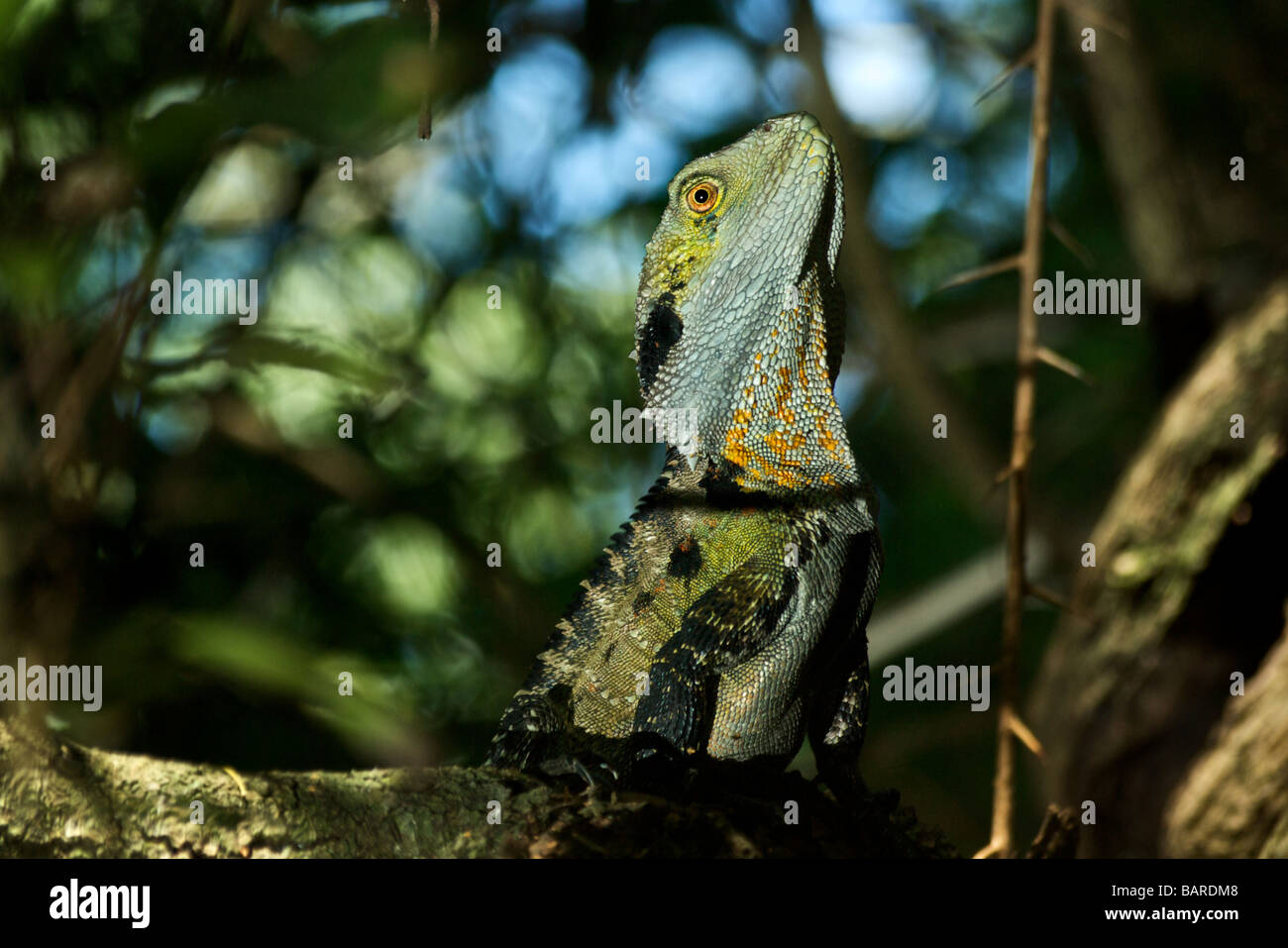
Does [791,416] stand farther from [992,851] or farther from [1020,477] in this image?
[992,851]

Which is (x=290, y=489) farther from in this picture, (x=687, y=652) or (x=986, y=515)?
(x=986, y=515)

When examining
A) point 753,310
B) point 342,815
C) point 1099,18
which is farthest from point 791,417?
point 1099,18

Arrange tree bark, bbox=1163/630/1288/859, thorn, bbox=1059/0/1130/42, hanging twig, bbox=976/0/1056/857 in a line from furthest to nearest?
tree bark, bbox=1163/630/1288/859 → thorn, bbox=1059/0/1130/42 → hanging twig, bbox=976/0/1056/857

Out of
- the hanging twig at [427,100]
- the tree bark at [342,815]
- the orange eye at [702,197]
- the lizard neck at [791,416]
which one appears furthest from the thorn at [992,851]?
the hanging twig at [427,100]

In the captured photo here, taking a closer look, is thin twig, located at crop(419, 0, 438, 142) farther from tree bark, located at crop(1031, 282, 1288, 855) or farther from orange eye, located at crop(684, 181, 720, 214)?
tree bark, located at crop(1031, 282, 1288, 855)

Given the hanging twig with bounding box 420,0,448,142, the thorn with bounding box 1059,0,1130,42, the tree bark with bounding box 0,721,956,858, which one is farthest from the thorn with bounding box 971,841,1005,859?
the thorn with bounding box 1059,0,1130,42
